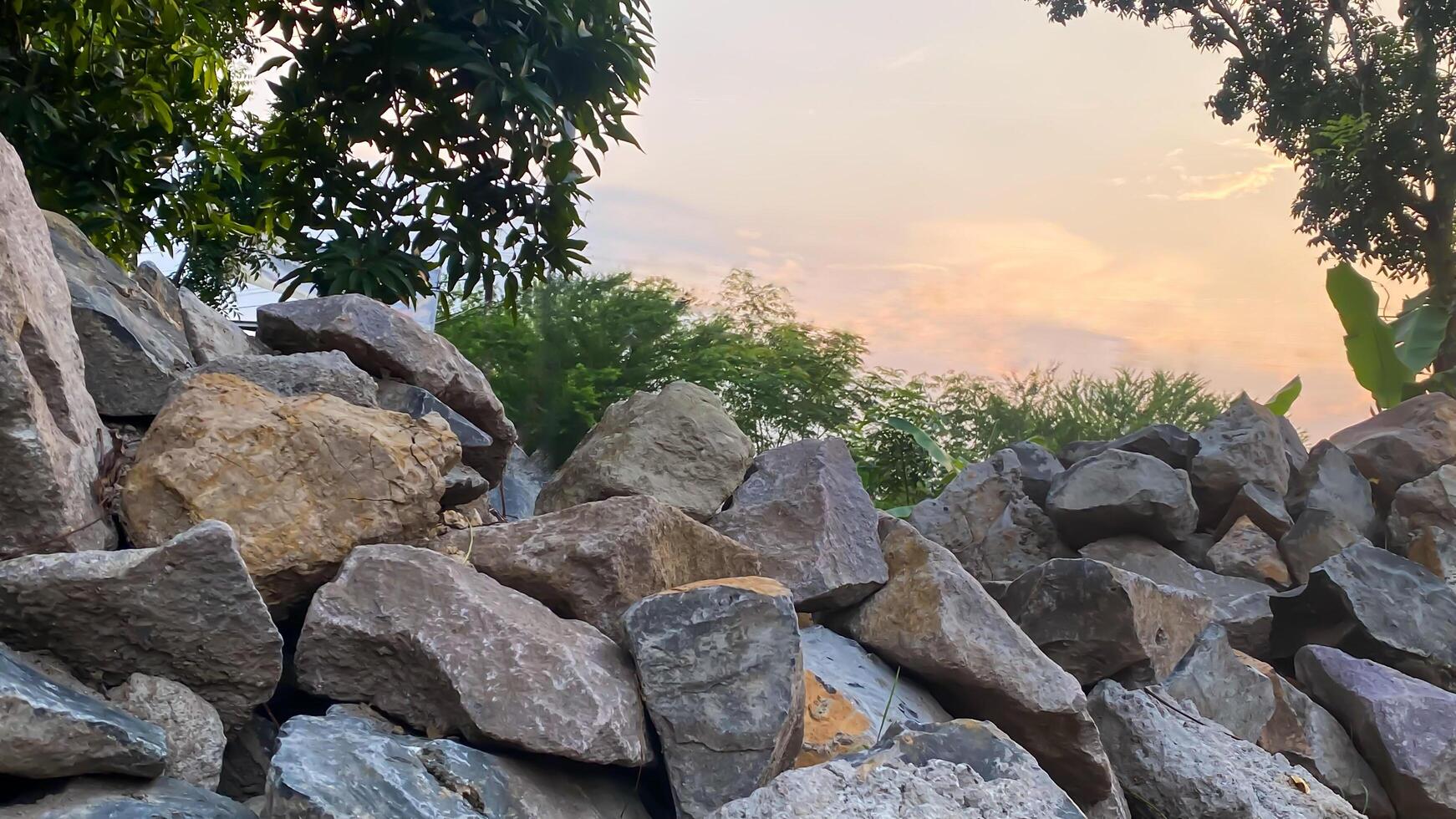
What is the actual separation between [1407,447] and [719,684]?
5570 mm

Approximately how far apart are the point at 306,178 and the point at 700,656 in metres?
4.15

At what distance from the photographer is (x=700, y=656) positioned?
2215mm

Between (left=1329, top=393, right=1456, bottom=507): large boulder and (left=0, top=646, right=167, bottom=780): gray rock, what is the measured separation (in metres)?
6.24

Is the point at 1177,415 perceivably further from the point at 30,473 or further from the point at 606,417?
the point at 30,473

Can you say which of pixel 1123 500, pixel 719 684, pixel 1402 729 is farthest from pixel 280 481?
pixel 1123 500

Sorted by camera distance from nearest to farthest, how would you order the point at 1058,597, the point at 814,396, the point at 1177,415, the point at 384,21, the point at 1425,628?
the point at 1058,597, the point at 1425,628, the point at 384,21, the point at 814,396, the point at 1177,415

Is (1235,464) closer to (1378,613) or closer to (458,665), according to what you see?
(1378,613)

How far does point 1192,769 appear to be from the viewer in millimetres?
2723

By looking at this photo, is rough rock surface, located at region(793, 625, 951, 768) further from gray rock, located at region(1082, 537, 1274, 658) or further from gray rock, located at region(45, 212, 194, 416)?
gray rock, located at region(1082, 537, 1274, 658)

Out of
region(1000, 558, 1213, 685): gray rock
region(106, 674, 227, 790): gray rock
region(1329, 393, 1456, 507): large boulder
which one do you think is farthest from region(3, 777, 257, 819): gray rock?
region(1329, 393, 1456, 507): large boulder

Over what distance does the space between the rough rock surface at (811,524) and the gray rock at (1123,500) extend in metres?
2.40

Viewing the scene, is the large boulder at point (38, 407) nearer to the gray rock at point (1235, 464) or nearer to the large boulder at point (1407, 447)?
the gray rock at point (1235, 464)

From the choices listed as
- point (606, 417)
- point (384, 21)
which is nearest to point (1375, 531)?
point (606, 417)

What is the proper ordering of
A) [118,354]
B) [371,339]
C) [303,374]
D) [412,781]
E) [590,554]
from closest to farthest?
[412,781] < [590,554] < [118,354] < [303,374] < [371,339]
